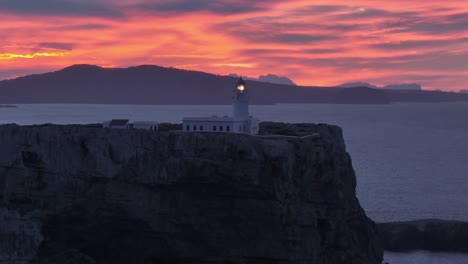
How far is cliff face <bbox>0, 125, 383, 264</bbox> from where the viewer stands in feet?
124

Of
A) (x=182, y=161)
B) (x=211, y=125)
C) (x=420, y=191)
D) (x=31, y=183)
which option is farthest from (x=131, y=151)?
(x=420, y=191)

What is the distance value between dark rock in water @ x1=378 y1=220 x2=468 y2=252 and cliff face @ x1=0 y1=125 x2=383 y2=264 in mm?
21381

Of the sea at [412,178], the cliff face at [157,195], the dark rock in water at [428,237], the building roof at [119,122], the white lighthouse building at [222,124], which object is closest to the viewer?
the cliff face at [157,195]

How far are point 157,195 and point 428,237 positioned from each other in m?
28.3

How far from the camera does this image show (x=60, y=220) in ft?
128

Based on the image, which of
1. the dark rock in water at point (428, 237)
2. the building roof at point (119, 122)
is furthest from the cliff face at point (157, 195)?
the dark rock in water at point (428, 237)

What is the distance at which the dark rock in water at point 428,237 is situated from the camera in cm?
5956

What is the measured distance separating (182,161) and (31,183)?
7.35 metres

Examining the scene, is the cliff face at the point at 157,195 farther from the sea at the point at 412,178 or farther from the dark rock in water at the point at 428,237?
the dark rock in water at the point at 428,237

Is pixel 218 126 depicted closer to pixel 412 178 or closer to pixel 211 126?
pixel 211 126

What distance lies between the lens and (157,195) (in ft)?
127

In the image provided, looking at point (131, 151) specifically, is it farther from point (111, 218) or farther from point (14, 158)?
point (14, 158)

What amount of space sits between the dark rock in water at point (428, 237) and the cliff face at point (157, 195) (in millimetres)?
21381

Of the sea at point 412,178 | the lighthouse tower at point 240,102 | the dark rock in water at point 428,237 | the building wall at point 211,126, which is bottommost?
the dark rock in water at point 428,237
